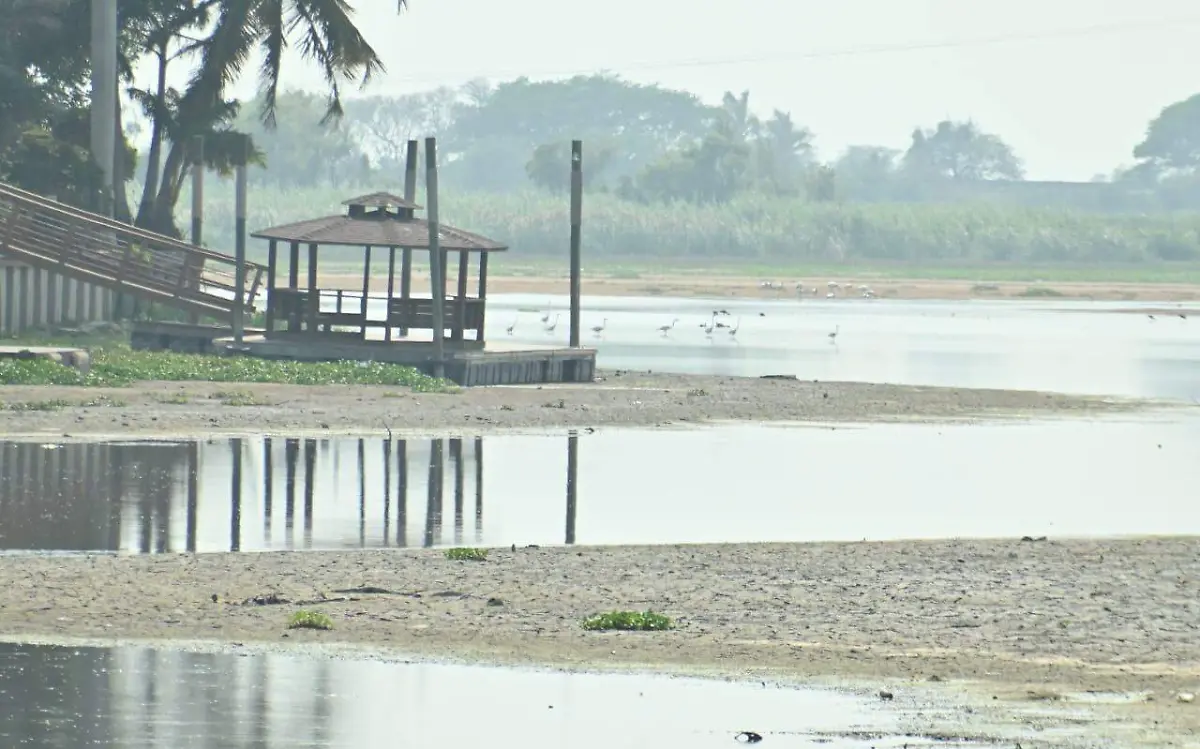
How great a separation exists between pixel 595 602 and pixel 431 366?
25.1m

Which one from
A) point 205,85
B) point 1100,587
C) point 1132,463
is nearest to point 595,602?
point 1100,587

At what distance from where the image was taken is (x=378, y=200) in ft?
145

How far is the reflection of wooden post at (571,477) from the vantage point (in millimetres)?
22578

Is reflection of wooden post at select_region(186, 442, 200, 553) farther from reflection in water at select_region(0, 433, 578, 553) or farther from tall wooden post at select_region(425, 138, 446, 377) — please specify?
tall wooden post at select_region(425, 138, 446, 377)

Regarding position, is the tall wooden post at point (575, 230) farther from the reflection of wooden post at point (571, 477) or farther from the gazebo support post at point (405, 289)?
the reflection of wooden post at point (571, 477)

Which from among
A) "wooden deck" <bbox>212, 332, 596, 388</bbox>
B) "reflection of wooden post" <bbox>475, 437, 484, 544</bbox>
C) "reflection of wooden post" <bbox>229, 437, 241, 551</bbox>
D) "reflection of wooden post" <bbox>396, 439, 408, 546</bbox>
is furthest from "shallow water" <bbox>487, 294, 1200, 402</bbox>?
"reflection of wooden post" <bbox>229, 437, 241, 551</bbox>

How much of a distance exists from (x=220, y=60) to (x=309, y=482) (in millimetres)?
29408

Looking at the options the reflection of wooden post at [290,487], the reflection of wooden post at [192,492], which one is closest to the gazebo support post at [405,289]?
the reflection of wooden post at [290,487]

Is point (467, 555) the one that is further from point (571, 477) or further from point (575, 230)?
point (575, 230)

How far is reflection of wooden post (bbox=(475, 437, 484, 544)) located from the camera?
2192 cm

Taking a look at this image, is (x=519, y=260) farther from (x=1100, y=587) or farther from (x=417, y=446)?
(x=1100, y=587)

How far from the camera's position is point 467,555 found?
19.4 m

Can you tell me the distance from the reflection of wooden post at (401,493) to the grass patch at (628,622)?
489 cm

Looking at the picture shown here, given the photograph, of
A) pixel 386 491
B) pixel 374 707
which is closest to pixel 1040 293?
pixel 386 491
